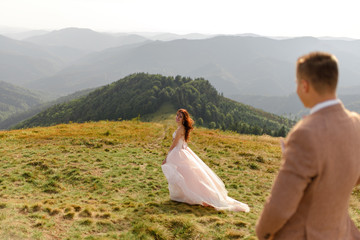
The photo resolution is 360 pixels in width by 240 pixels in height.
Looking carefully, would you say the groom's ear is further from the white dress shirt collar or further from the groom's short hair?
the white dress shirt collar

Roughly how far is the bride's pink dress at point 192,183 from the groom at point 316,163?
286 inches

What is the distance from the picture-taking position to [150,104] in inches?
4678

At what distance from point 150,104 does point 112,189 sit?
10715 centimetres

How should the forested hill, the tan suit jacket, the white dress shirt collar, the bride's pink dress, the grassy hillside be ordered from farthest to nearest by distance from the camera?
the forested hill, the bride's pink dress, the grassy hillside, the white dress shirt collar, the tan suit jacket

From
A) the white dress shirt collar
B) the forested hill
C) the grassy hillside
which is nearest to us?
the white dress shirt collar

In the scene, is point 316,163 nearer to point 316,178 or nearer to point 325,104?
point 316,178

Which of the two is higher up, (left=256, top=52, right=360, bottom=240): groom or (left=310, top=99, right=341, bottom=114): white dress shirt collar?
(left=310, top=99, right=341, bottom=114): white dress shirt collar

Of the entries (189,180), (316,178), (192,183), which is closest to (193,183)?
(192,183)

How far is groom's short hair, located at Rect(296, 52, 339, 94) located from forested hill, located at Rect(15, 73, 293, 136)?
97.6 metres

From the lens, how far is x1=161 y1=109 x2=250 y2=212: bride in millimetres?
10117

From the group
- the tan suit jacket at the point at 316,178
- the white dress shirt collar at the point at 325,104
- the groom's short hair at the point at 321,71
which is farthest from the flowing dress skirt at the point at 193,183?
the groom's short hair at the point at 321,71

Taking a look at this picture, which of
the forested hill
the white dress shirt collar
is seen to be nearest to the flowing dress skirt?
the white dress shirt collar

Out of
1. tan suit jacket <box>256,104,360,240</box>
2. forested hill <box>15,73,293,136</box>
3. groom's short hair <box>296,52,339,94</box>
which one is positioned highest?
groom's short hair <box>296,52,339,94</box>

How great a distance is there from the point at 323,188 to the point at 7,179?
15.3 m
